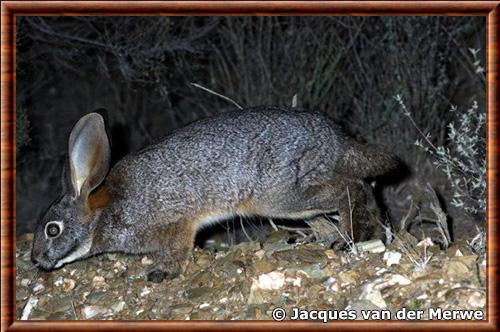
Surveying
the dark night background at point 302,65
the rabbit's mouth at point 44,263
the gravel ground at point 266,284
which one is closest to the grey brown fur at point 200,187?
the rabbit's mouth at point 44,263

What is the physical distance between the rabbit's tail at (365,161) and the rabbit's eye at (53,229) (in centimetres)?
234

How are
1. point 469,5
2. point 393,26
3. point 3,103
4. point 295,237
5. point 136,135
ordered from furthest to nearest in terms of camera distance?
1. point 136,135
2. point 393,26
3. point 295,237
4. point 3,103
5. point 469,5

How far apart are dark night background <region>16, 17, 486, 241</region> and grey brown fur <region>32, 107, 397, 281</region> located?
201 cm

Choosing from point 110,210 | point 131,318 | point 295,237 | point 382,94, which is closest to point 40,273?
point 110,210

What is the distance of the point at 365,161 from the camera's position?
611cm

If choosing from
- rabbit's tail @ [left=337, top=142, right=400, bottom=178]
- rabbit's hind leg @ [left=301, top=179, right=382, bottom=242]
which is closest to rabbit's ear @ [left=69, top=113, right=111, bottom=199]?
rabbit's hind leg @ [left=301, top=179, right=382, bottom=242]

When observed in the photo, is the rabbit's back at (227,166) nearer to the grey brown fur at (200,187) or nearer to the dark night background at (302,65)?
the grey brown fur at (200,187)

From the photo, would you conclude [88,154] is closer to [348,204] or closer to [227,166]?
[227,166]

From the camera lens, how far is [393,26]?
8.40m

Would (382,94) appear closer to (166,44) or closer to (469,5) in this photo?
(166,44)

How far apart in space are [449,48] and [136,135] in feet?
15.5

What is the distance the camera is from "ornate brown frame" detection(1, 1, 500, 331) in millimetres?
4305

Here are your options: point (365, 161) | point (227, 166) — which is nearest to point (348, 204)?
point (365, 161)

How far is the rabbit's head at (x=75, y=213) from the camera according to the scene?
222 inches
